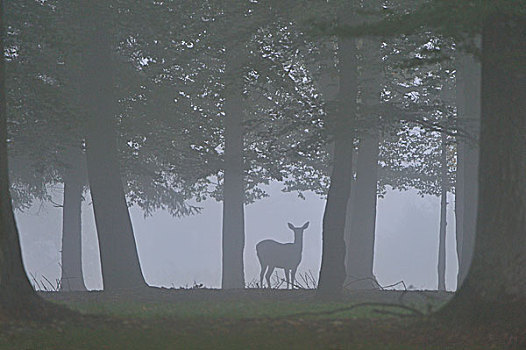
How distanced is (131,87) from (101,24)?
2.24m

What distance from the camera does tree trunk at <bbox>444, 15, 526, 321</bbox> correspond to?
9484mm

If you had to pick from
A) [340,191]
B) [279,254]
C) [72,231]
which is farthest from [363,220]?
[72,231]

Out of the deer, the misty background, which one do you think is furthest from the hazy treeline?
the misty background

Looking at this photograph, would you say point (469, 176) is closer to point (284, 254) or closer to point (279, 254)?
point (284, 254)

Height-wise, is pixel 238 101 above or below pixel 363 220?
above

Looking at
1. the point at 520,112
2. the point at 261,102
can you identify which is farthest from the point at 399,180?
the point at 520,112

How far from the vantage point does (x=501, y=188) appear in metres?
9.63

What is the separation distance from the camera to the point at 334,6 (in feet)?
51.1

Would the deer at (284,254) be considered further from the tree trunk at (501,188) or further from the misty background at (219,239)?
the misty background at (219,239)

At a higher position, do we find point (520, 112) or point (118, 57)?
point (118, 57)

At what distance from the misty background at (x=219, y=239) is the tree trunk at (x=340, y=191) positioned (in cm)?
6248

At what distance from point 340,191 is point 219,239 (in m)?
102

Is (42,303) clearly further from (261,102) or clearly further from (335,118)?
(261,102)

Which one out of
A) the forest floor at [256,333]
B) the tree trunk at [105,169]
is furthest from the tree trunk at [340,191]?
the forest floor at [256,333]
